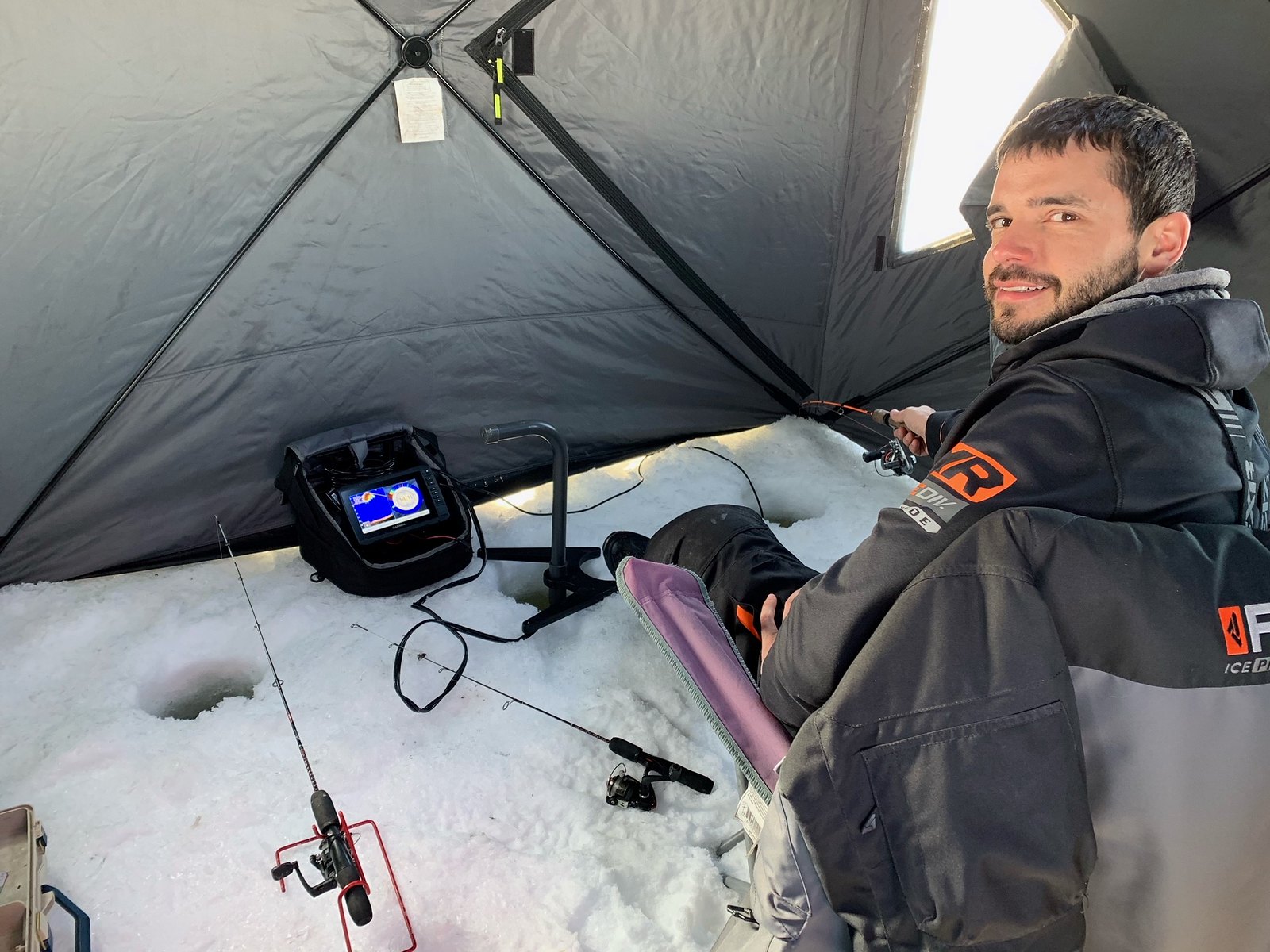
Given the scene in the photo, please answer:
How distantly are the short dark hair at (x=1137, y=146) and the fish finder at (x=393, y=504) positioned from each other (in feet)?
5.85

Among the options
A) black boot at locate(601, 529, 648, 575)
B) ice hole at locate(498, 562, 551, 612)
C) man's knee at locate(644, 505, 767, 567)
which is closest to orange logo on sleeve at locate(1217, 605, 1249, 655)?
man's knee at locate(644, 505, 767, 567)

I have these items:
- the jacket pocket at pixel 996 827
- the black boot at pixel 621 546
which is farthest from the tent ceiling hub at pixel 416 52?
the jacket pocket at pixel 996 827

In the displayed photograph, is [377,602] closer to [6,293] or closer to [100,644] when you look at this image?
[100,644]

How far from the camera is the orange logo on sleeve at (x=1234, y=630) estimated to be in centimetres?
83

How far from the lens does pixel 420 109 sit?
2.26 m

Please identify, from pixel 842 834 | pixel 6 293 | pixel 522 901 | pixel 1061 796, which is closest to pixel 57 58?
pixel 6 293

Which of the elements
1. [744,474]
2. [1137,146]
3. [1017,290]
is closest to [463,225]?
[744,474]

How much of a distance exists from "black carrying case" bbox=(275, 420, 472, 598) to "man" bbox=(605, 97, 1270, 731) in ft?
4.68

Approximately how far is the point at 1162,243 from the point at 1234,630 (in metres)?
0.61

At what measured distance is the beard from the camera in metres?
1.19

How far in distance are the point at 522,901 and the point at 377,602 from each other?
1.02 meters

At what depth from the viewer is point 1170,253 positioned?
120 cm

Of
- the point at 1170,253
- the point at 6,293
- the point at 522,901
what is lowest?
the point at 522,901

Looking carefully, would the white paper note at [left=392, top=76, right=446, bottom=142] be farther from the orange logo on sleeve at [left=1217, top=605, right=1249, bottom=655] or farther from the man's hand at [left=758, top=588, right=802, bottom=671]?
the orange logo on sleeve at [left=1217, top=605, right=1249, bottom=655]
